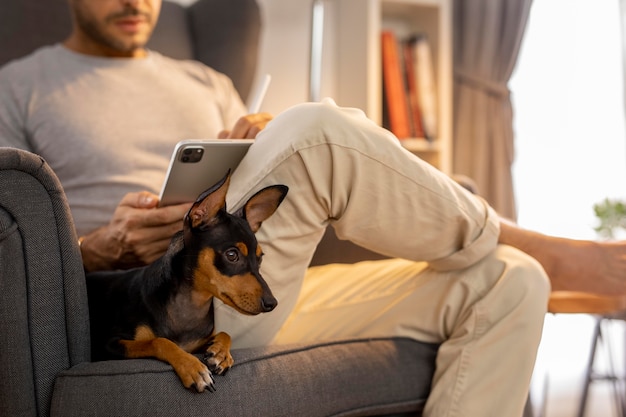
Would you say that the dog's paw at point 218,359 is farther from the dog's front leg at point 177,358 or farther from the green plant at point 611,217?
the green plant at point 611,217

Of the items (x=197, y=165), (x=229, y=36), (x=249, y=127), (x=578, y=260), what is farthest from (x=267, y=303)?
(x=229, y=36)

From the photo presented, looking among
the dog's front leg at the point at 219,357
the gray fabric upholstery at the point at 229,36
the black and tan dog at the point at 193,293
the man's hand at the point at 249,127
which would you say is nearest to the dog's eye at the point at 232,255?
the black and tan dog at the point at 193,293

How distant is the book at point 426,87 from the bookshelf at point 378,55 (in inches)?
0.8

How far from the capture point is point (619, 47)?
106 inches

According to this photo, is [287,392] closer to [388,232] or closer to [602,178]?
[388,232]

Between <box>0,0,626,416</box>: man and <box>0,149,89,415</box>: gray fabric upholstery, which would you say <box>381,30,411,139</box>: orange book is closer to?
<box>0,0,626,416</box>: man

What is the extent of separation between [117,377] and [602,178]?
2.23 m

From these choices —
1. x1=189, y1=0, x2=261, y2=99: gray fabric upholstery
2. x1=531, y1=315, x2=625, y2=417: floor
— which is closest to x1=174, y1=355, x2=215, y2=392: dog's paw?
x1=189, y1=0, x2=261, y2=99: gray fabric upholstery

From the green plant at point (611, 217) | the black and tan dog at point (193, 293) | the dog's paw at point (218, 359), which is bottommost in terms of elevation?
the green plant at point (611, 217)

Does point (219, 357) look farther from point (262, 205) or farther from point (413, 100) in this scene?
point (413, 100)

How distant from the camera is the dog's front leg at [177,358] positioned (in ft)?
2.87

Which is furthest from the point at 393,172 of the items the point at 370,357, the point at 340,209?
the point at 370,357

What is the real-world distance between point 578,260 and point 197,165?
70cm

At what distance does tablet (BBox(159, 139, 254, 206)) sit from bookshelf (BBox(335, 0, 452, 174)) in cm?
141
